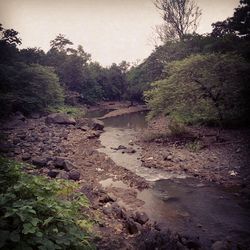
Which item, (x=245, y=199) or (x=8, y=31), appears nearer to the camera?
(x=245, y=199)

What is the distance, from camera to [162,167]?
40.1 feet

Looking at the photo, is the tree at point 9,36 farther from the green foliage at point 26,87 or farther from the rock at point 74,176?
the rock at point 74,176

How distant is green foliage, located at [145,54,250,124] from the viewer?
15161 mm

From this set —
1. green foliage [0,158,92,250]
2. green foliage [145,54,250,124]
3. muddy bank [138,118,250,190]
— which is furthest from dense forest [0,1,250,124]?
green foliage [0,158,92,250]

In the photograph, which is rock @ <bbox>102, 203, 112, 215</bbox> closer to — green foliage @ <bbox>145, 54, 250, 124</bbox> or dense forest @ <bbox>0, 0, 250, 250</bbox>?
dense forest @ <bbox>0, 0, 250, 250</bbox>

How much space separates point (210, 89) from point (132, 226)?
10.9 meters

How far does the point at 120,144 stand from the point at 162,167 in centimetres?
572

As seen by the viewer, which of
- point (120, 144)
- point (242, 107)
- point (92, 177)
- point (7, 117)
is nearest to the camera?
point (92, 177)

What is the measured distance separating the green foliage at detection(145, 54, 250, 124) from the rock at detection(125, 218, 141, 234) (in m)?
10.2

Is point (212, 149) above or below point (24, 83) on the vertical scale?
below

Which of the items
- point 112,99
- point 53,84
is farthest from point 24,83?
point 112,99

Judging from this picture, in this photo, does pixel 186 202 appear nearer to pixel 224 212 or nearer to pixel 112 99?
pixel 224 212

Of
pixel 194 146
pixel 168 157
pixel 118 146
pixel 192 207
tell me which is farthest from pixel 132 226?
pixel 118 146

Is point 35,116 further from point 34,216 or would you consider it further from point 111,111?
point 34,216
